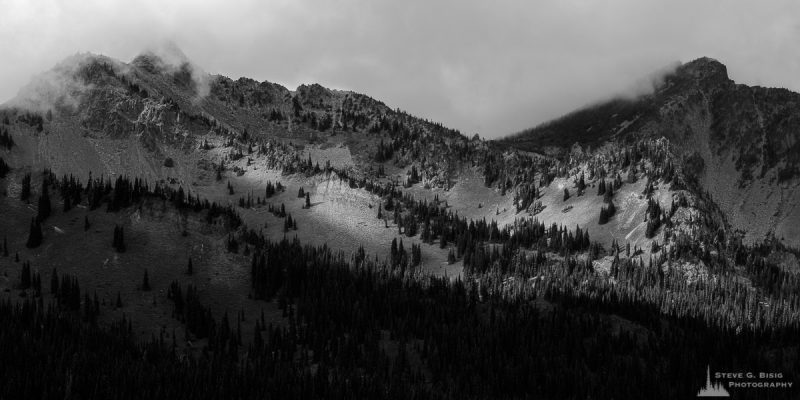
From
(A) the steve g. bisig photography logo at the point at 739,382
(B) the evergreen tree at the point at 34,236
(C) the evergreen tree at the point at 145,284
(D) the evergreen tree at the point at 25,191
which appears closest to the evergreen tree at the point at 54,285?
(C) the evergreen tree at the point at 145,284

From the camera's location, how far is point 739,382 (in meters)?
123

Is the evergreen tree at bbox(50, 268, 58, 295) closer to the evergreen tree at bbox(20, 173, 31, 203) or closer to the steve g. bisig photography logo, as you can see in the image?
the evergreen tree at bbox(20, 173, 31, 203)

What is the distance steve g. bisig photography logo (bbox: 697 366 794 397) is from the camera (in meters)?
120

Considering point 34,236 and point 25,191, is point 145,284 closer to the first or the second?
point 34,236

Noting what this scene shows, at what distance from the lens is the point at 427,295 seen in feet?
538

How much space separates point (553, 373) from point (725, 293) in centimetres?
7122

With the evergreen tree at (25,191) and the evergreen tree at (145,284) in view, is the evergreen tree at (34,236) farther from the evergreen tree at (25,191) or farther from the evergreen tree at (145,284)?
the evergreen tree at (145,284)

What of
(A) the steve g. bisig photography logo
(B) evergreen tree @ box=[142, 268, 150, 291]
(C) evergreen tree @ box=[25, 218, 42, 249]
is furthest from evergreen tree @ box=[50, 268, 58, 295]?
(A) the steve g. bisig photography logo

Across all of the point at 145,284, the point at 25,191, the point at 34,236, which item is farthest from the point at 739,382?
Answer: the point at 25,191

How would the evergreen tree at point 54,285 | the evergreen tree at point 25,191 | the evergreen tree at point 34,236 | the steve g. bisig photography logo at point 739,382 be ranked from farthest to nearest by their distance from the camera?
the evergreen tree at point 25,191 < the evergreen tree at point 34,236 < the evergreen tree at point 54,285 < the steve g. bisig photography logo at point 739,382

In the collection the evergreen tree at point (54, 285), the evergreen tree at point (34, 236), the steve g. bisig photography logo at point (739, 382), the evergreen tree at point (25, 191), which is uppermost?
the evergreen tree at point (25, 191)

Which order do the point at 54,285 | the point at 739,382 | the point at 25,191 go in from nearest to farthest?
the point at 739,382 → the point at 54,285 → the point at 25,191

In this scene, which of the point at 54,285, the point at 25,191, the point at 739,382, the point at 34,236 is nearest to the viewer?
the point at 739,382

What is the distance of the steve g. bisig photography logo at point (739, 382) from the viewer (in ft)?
395
